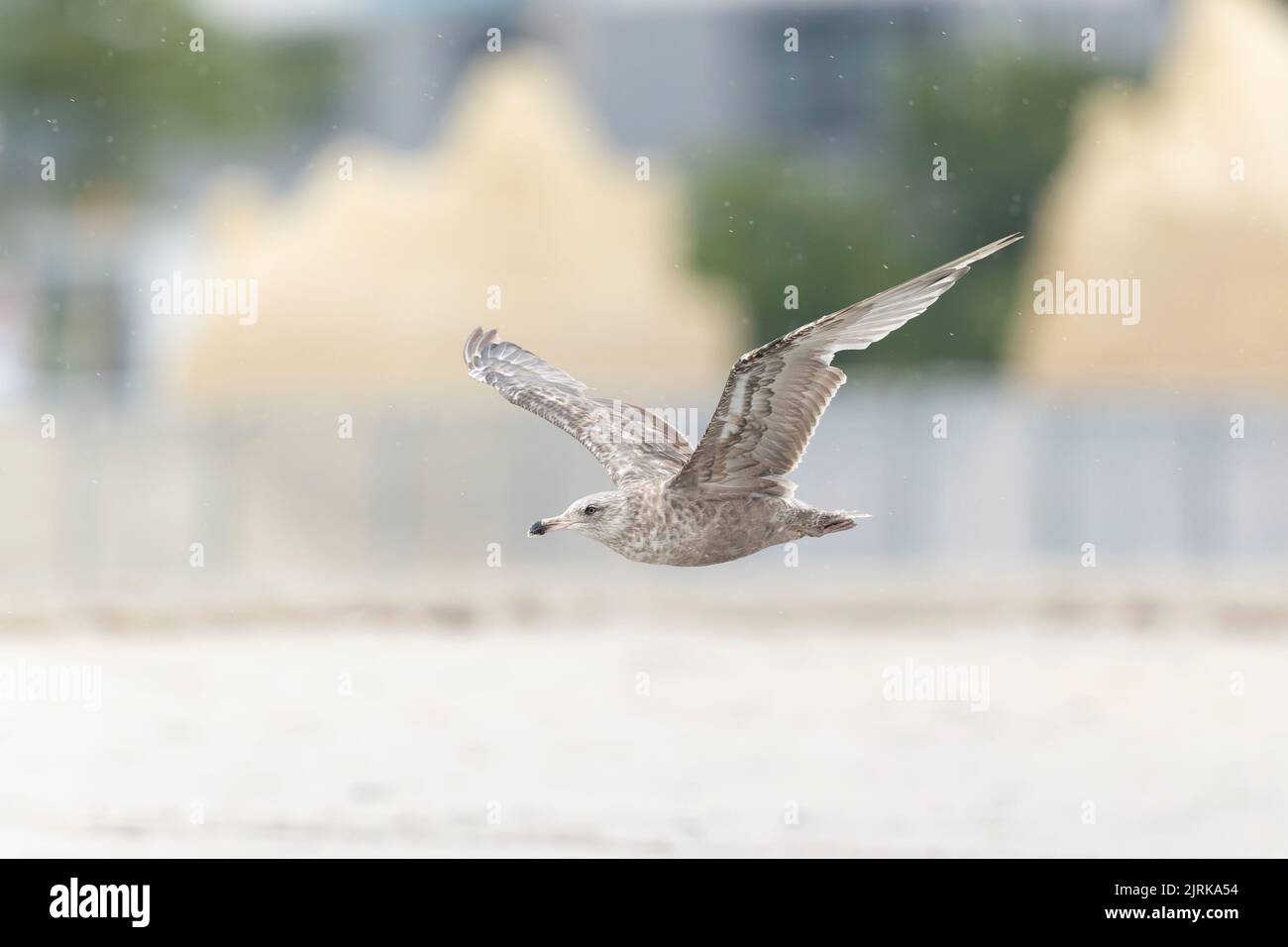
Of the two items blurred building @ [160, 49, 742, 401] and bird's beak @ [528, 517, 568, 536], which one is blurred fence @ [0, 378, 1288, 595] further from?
→ bird's beak @ [528, 517, 568, 536]

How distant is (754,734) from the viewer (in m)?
18.3

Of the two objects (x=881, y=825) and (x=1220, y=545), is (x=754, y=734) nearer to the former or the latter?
(x=881, y=825)

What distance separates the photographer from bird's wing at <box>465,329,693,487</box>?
31.1 feet

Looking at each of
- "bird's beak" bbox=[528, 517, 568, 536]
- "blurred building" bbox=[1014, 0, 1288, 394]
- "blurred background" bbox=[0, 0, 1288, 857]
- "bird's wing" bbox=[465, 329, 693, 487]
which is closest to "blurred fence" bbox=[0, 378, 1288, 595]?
"blurred background" bbox=[0, 0, 1288, 857]

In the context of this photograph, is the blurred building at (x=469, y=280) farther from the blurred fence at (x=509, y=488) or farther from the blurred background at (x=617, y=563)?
the blurred fence at (x=509, y=488)

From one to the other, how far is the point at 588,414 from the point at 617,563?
13.3m

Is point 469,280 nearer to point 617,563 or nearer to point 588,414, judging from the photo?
point 617,563

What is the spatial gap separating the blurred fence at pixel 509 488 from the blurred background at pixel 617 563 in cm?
5

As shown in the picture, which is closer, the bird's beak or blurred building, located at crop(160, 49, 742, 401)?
the bird's beak

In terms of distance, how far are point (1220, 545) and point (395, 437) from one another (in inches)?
365

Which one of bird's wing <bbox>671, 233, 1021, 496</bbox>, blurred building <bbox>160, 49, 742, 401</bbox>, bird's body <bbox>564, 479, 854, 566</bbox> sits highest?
blurred building <bbox>160, 49, 742, 401</bbox>

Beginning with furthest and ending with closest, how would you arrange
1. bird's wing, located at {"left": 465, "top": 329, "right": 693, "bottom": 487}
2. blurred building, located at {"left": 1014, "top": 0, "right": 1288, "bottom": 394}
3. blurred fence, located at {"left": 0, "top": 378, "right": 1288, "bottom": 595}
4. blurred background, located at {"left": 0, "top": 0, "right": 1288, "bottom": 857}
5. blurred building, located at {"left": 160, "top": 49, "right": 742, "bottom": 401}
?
blurred building, located at {"left": 160, "top": 49, "right": 742, "bottom": 401} → blurred building, located at {"left": 1014, "top": 0, "right": 1288, "bottom": 394} → blurred fence, located at {"left": 0, "top": 378, "right": 1288, "bottom": 595} → blurred background, located at {"left": 0, "top": 0, "right": 1288, "bottom": 857} → bird's wing, located at {"left": 465, "top": 329, "right": 693, "bottom": 487}

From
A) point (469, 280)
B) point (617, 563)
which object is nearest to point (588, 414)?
point (617, 563)

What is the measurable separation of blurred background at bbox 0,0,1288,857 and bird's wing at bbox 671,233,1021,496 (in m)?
5.17
